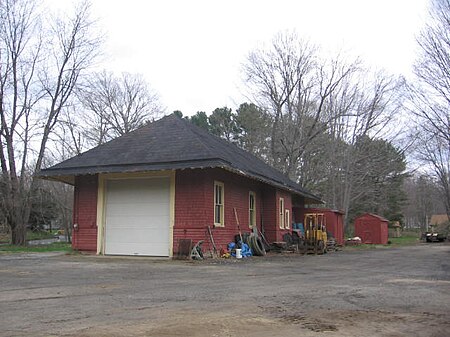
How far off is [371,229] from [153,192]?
27724 millimetres

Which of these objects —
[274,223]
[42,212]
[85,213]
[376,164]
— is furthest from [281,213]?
[42,212]

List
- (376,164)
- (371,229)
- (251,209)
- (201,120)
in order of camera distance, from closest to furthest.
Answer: (251,209) → (376,164) → (371,229) → (201,120)

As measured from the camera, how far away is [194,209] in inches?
662

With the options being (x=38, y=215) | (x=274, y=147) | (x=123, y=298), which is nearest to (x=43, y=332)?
(x=123, y=298)

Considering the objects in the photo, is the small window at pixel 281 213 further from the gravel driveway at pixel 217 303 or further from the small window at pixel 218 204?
the gravel driveway at pixel 217 303

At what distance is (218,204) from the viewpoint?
18.0m

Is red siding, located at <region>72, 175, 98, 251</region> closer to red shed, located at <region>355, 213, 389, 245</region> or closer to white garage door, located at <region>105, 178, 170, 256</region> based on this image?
Answer: white garage door, located at <region>105, 178, 170, 256</region>

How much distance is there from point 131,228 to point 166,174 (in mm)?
2491

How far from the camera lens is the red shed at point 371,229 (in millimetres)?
40406

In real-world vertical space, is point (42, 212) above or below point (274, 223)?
above

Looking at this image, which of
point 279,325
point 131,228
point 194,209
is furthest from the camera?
point 131,228

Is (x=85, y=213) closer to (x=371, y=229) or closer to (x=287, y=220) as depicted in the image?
(x=287, y=220)

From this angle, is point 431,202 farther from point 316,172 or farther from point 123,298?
point 123,298

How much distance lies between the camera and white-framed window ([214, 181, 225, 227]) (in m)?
17.6
